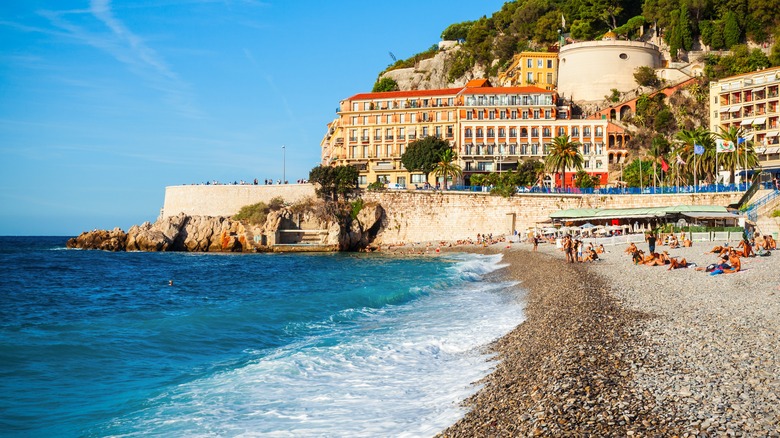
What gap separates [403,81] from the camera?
10119cm

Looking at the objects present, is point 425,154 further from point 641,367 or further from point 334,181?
point 641,367

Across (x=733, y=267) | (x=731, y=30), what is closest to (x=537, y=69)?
(x=731, y=30)

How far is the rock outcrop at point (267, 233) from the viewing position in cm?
6731

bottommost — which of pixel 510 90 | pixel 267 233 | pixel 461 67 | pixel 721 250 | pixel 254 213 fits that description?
pixel 721 250

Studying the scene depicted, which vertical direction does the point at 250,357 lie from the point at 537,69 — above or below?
below

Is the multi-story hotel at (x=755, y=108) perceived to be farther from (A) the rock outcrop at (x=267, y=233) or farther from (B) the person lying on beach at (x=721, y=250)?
(B) the person lying on beach at (x=721, y=250)

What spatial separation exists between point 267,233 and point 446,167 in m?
19.8

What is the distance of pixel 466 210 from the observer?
65312mm

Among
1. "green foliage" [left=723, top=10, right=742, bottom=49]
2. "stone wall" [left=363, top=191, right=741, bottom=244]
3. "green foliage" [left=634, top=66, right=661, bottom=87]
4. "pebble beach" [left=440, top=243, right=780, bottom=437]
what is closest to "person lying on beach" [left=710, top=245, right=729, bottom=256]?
"pebble beach" [left=440, top=243, right=780, bottom=437]

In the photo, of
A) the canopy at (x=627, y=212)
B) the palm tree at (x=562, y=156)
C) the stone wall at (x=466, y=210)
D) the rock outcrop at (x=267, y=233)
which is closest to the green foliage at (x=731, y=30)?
the palm tree at (x=562, y=156)

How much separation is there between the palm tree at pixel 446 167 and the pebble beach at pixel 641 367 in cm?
4975

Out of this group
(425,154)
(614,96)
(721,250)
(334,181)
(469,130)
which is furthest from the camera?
(614,96)

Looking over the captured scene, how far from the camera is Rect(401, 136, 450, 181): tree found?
71500 millimetres

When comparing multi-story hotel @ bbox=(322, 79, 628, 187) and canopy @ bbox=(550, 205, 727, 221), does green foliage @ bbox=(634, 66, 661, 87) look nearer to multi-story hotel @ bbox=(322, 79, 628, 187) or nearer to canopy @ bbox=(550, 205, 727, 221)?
multi-story hotel @ bbox=(322, 79, 628, 187)
